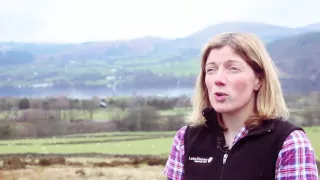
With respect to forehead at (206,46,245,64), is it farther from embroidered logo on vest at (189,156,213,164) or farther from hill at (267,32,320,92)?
hill at (267,32,320,92)

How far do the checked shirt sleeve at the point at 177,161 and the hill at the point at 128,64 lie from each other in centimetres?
3826

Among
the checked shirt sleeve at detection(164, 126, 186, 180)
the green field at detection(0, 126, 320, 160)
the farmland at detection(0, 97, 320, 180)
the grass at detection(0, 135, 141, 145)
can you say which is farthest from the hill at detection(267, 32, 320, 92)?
the checked shirt sleeve at detection(164, 126, 186, 180)

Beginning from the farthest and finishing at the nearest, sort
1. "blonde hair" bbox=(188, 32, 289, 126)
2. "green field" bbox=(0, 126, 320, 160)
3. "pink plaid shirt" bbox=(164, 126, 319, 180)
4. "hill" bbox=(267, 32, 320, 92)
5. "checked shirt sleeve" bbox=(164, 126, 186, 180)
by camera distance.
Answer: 1. "hill" bbox=(267, 32, 320, 92)
2. "green field" bbox=(0, 126, 320, 160)
3. "checked shirt sleeve" bbox=(164, 126, 186, 180)
4. "blonde hair" bbox=(188, 32, 289, 126)
5. "pink plaid shirt" bbox=(164, 126, 319, 180)

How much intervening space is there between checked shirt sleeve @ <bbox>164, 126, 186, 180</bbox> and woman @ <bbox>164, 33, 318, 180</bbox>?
52 millimetres

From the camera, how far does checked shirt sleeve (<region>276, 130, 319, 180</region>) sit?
2.06m

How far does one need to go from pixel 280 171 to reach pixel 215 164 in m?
0.28

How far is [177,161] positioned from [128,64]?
93.5m

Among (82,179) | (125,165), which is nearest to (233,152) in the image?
(82,179)

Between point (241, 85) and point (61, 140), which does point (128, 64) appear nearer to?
point (61, 140)

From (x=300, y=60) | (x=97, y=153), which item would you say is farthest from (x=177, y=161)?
(x=300, y=60)

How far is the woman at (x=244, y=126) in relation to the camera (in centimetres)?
209

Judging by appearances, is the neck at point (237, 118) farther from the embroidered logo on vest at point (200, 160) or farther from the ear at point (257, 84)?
the embroidered logo on vest at point (200, 160)

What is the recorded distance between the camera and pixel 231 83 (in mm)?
2195

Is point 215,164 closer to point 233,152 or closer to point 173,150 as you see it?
point 233,152
